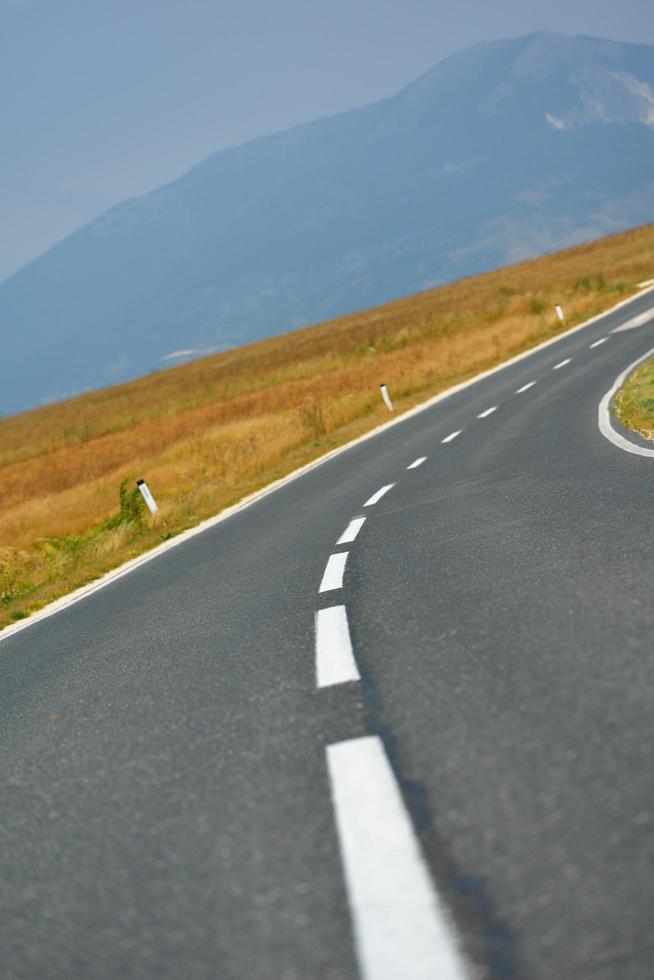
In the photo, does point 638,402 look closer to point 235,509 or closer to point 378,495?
point 378,495

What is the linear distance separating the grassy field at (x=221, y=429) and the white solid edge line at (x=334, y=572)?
443cm

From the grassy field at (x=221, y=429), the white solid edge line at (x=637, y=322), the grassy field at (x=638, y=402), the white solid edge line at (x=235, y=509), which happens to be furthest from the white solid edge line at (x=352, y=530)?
the white solid edge line at (x=637, y=322)

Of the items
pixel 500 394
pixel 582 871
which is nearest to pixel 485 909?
pixel 582 871

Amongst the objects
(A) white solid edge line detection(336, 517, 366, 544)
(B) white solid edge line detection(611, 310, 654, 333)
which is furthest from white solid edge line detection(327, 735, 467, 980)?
(B) white solid edge line detection(611, 310, 654, 333)

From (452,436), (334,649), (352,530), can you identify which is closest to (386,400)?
(452,436)

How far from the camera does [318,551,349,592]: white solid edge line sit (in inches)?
307

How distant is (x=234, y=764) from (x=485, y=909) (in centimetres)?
175

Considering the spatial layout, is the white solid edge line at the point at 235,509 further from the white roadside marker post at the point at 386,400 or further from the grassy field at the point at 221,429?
the white roadside marker post at the point at 386,400

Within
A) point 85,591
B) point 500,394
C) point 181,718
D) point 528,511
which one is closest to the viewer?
point 181,718

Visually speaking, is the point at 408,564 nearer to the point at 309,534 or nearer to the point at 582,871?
the point at 309,534

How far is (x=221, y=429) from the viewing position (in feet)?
97.5

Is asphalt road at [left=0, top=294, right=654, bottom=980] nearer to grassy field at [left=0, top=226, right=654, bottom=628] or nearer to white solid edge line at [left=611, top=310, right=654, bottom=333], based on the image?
grassy field at [left=0, top=226, right=654, bottom=628]

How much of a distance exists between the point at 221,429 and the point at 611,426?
1692cm

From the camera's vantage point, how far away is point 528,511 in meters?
9.14
